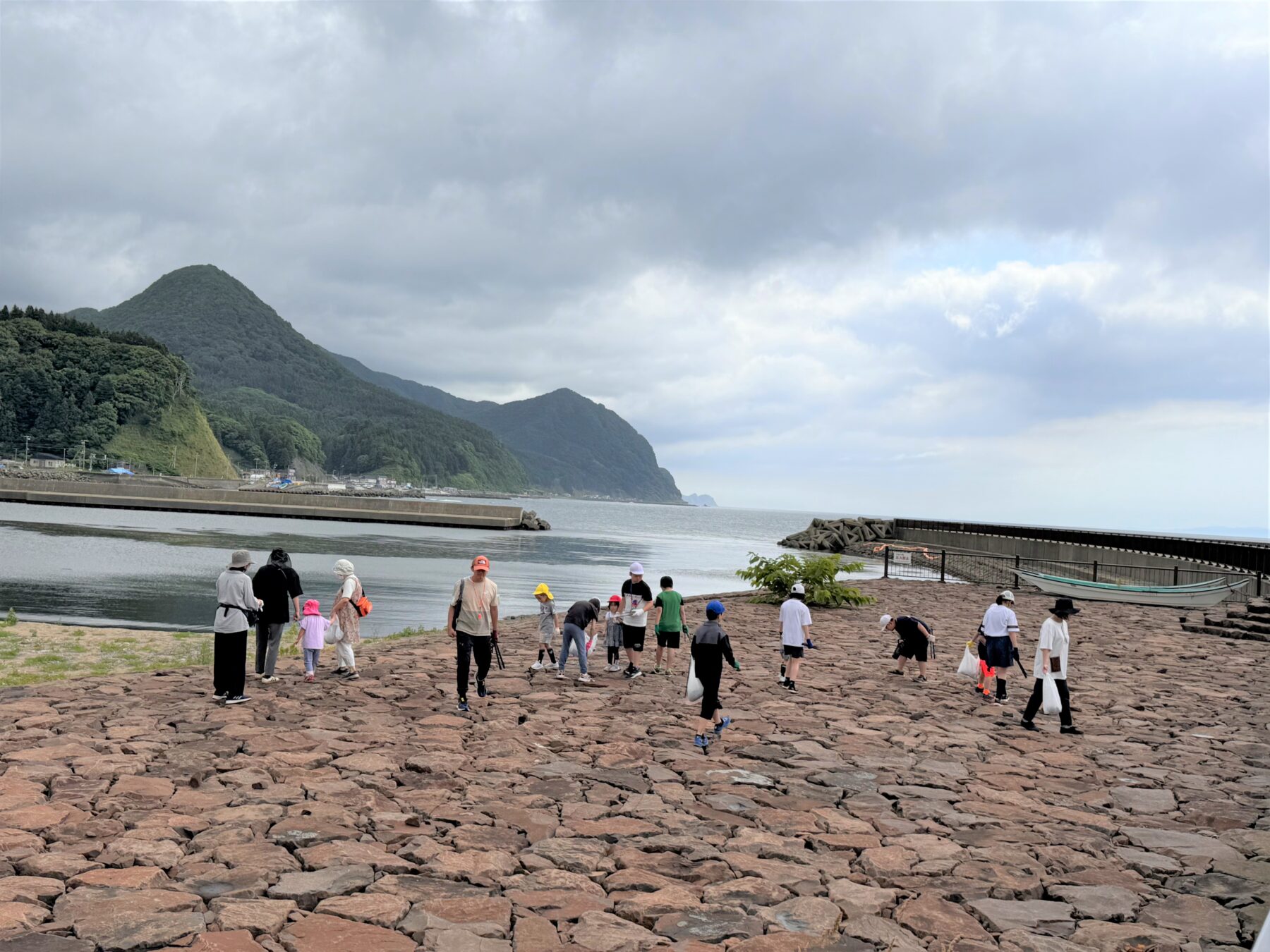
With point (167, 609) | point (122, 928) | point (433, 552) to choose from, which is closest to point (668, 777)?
point (122, 928)

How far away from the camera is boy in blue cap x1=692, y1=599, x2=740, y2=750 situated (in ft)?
32.3

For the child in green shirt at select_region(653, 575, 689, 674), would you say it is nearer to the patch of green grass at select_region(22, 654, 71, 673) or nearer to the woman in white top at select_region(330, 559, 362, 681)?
the woman in white top at select_region(330, 559, 362, 681)

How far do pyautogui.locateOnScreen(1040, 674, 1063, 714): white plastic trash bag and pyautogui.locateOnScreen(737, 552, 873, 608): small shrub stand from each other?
1307 centimetres

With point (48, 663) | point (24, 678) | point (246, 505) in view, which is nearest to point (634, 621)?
point (24, 678)

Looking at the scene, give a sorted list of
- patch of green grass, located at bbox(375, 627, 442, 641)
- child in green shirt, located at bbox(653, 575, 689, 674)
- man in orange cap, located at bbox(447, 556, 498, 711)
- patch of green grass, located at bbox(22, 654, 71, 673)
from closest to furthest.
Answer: man in orange cap, located at bbox(447, 556, 498, 711), child in green shirt, located at bbox(653, 575, 689, 674), patch of green grass, located at bbox(22, 654, 71, 673), patch of green grass, located at bbox(375, 627, 442, 641)

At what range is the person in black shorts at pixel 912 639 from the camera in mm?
14008

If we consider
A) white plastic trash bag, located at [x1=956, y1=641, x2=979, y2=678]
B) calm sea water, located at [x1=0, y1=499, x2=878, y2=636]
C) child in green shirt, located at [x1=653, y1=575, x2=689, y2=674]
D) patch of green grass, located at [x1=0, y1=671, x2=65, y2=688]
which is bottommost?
calm sea water, located at [x1=0, y1=499, x2=878, y2=636]

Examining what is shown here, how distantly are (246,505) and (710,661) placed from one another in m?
95.8

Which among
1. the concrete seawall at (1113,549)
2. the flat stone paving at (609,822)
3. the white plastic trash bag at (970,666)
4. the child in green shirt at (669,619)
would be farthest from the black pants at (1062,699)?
the concrete seawall at (1113,549)

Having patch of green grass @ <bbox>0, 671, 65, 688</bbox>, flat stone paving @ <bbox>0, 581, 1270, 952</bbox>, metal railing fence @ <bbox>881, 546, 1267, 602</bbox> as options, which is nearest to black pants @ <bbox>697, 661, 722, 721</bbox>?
flat stone paving @ <bbox>0, 581, 1270, 952</bbox>

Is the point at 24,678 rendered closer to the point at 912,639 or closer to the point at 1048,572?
the point at 912,639

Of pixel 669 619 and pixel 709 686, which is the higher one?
pixel 669 619

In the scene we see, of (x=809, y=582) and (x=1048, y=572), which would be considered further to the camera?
(x=1048, y=572)

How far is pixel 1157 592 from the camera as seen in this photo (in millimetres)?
26484
